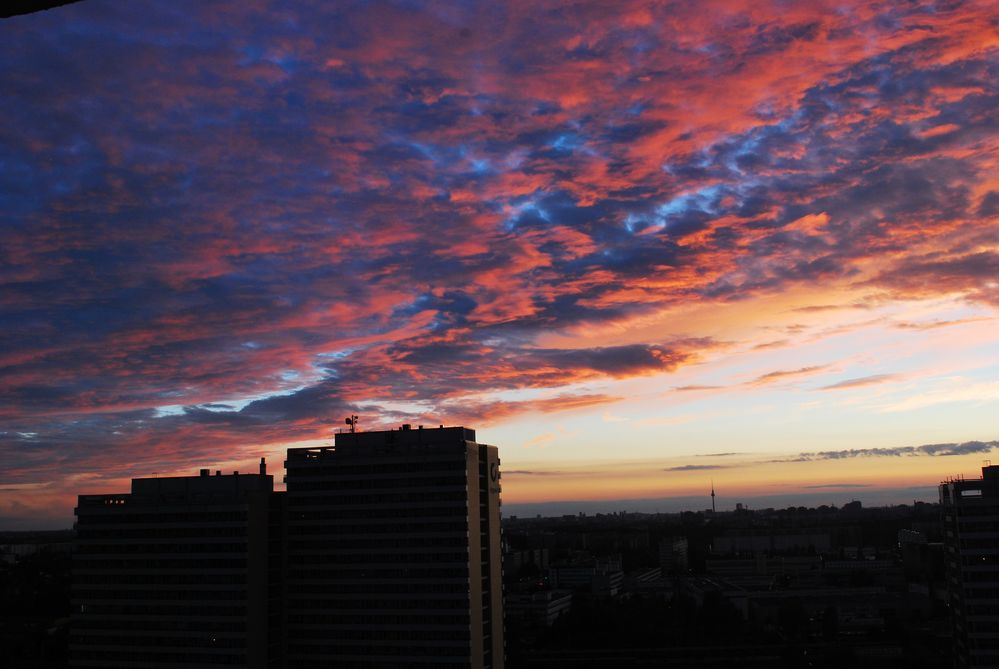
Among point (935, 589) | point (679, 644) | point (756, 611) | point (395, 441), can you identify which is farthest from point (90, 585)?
point (935, 589)

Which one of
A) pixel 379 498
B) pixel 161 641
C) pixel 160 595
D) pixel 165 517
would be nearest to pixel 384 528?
pixel 379 498

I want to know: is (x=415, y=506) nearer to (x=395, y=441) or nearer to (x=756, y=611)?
(x=395, y=441)

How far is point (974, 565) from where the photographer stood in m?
66.9

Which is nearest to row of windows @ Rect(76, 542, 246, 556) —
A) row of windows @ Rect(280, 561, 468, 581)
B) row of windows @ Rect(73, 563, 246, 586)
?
row of windows @ Rect(73, 563, 246, 586)

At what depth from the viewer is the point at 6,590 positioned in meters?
166

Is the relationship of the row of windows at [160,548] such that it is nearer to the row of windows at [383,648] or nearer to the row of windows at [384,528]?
the row of windows at [384,528]

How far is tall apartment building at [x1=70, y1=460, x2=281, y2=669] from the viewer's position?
73.1m

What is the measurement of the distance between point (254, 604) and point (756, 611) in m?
97.2

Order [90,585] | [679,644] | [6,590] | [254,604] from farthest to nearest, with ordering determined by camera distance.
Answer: [6,590], [679,644], [90,585], [254,604]

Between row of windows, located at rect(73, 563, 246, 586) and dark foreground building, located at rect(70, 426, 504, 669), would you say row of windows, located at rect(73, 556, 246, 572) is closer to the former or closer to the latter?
dark foreground building, located at rect(70, 426, 504, 669)

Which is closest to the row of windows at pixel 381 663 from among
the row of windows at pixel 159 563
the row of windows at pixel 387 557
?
the row of windows at pixel 387 557

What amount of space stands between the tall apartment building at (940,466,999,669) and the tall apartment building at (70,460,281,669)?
5859cm

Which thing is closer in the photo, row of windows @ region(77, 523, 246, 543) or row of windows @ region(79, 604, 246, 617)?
row of windows @ region(79, 604, 246, 617)

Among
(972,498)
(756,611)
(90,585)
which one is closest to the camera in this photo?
(972,498)
